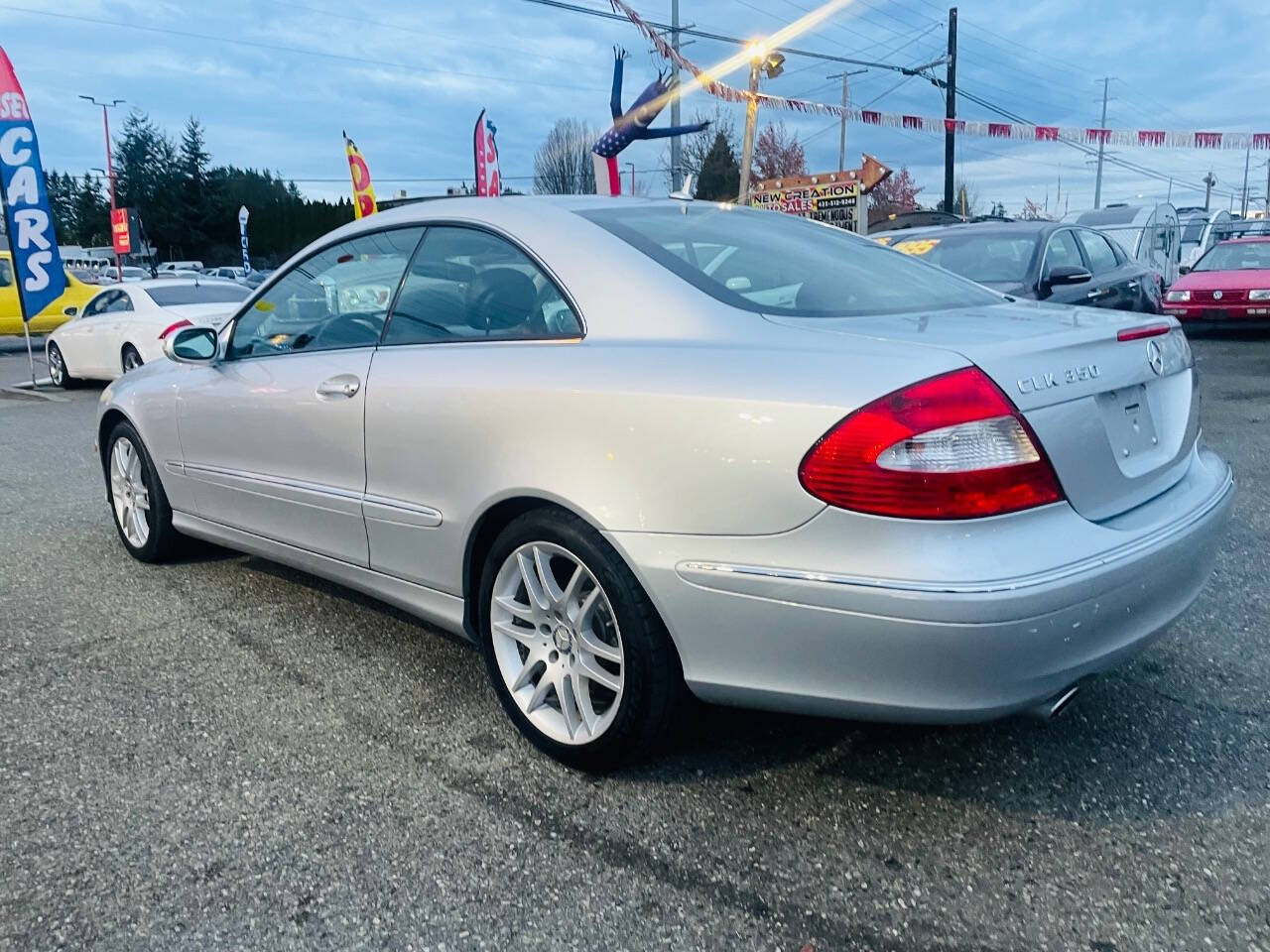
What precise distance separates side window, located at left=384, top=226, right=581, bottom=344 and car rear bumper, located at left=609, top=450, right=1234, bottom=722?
754 millimetres

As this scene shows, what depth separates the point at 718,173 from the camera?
5334cm

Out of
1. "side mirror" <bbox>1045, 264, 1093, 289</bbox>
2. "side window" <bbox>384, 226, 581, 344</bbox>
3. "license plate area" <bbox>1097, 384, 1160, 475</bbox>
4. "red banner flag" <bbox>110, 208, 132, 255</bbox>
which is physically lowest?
"license plate area" <bbox>1097, 384, 1160, 475</bbox>

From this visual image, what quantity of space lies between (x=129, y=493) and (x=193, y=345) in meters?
1.13

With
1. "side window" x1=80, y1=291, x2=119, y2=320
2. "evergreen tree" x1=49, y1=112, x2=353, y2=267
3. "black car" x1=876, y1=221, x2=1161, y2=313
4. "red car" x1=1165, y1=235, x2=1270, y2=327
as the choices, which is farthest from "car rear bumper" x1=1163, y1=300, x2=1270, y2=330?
"evergreen tree" x1=49, y1=112, x2=353, y2=267

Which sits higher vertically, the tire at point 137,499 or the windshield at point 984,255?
the windshield at point 984,255

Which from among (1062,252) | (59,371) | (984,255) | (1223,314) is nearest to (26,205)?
(59,371)

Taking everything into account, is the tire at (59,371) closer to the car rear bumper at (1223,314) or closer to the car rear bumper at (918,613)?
the car rear bumper at (918,613)

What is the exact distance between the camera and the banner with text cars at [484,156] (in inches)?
787

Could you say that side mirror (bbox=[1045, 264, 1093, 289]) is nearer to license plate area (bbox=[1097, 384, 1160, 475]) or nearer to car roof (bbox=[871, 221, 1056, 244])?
car roof (bbox=[871, 221, 1056, 244])

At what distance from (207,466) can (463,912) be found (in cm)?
240

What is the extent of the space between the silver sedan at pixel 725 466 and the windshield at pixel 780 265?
0.01 metres

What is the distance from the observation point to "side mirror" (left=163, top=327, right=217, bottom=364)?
12.8 feet

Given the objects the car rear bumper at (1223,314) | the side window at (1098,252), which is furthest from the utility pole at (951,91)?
the side window at (1098,252)

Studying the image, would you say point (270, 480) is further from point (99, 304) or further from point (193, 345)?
point (99, 304)
